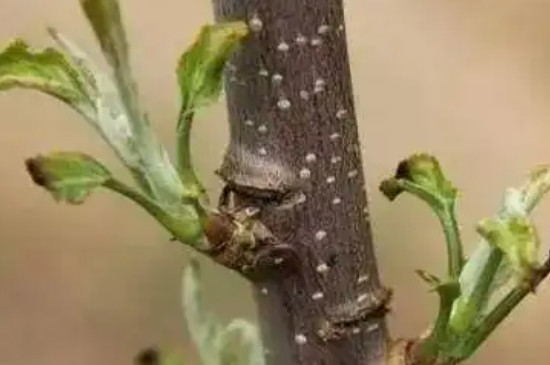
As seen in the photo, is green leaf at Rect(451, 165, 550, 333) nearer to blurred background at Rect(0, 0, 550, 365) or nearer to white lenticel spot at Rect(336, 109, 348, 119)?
white lenticel spot at Rect(336, 109, 348, 119)

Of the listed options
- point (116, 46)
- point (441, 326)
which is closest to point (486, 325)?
point (441, 326)

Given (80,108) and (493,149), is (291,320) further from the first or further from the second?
(493,149)

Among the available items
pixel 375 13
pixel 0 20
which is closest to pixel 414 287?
pixel 375 13

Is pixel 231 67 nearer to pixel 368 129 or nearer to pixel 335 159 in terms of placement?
pixel 335 159

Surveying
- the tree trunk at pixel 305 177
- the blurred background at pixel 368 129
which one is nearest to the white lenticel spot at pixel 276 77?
the tree trunk at pixel 305 177

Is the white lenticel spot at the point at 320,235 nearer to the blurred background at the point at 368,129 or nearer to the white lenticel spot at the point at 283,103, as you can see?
the white lenticel spot at the point at 283,103

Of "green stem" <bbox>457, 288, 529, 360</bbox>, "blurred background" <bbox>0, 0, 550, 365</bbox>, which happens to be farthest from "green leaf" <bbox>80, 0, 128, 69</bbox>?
"blurred background" <bbox>0, 0, 550, 365</bbox>
